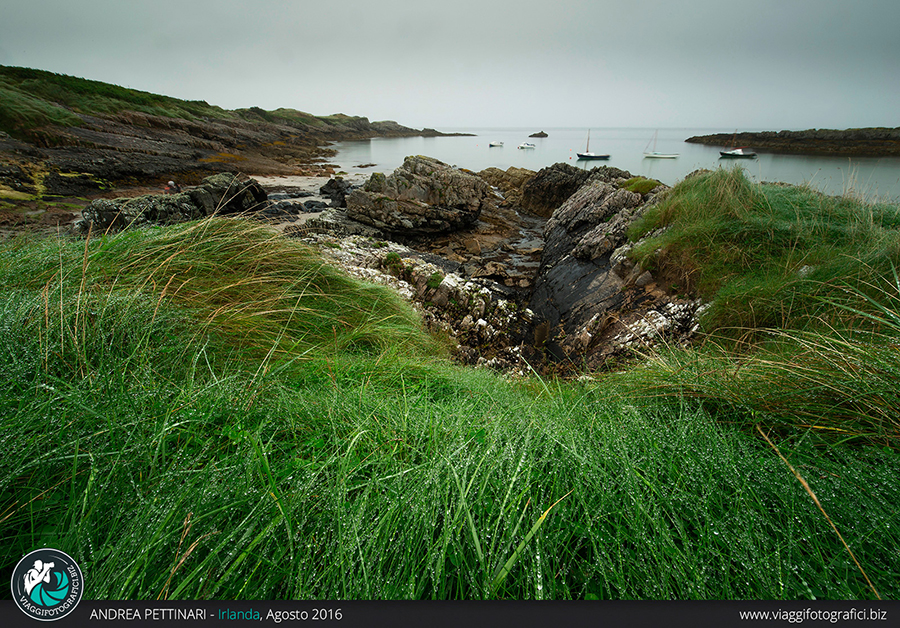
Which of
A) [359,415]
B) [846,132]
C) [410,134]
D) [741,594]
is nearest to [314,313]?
[359,415]

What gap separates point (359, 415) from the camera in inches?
56.0

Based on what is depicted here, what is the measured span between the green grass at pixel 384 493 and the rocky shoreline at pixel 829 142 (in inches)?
1510

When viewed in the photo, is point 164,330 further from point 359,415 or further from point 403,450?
point 403,450

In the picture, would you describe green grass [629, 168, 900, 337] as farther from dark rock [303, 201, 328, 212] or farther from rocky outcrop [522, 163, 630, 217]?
dark rock [303, 201, 328, 212]

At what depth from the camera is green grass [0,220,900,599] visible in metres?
0.78

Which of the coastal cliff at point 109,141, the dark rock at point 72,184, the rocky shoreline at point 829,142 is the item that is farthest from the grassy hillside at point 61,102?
the rocky shoreline at point 829,142

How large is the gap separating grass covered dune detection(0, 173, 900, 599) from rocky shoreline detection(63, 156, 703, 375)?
1.92 metres

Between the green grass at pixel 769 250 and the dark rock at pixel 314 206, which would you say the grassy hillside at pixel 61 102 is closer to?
the dark rock at pixel 314 206

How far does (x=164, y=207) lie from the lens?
29.1 feet

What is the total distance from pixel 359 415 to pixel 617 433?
1080 millimetres

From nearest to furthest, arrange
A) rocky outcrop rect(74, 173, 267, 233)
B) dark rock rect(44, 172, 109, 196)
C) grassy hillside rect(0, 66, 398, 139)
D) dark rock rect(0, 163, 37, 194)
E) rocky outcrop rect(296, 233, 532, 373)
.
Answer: rocky outcrop rect(296, 233, 532, 373) < rocky outcrop rect(74, 173, 267, 233) < dark rock rect(0, 163, 37, 194) < dark rock rect(44, 172, 109, 196) < grassy hillside rect(0, 66, 398, 139)

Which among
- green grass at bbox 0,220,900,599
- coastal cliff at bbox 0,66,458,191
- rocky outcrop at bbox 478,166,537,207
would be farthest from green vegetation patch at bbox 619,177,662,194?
coastal cliff at bbox 0,66,458,191

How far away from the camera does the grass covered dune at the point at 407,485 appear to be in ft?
2.57

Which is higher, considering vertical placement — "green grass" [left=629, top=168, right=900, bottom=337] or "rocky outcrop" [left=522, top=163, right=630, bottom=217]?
"rocky outcrop" [left=522, top=163, right=630, bottom=217]
